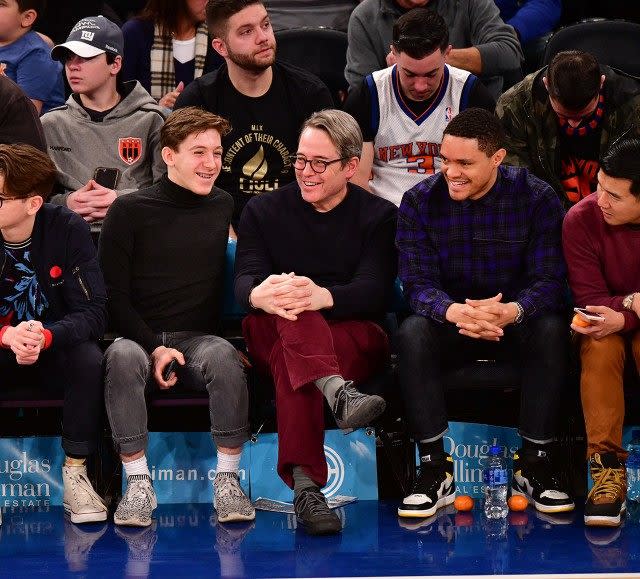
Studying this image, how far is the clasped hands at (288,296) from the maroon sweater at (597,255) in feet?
2.95

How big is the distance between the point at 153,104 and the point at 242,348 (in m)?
1.35

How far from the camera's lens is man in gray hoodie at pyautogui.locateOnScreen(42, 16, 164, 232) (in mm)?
5410

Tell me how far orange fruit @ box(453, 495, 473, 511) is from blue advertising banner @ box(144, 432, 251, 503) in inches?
31.0

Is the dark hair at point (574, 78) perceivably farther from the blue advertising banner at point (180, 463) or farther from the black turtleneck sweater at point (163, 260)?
the blue advertising banner at point (180, 463)

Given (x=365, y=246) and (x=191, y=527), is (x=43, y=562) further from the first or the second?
(x=365, y=246)

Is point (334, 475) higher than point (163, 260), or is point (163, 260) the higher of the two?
point (163, 260)

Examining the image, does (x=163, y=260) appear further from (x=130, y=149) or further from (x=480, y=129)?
(x=480, y=129)

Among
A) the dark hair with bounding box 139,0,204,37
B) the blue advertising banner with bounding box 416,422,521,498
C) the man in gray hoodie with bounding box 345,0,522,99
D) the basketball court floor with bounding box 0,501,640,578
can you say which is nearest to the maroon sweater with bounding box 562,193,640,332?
the blue advertising banner with bounding box 416,422,521,498

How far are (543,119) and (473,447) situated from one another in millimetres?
1482

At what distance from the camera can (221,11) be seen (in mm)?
5496

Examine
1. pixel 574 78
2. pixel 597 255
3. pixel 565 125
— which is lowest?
pixel 597 255

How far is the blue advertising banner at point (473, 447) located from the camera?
4.47 meters

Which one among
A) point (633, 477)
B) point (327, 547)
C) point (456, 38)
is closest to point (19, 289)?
point (327, 547)

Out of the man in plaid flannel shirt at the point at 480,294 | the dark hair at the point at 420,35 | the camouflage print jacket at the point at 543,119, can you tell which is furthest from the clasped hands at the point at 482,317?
the dark hair at the point at 420,35
